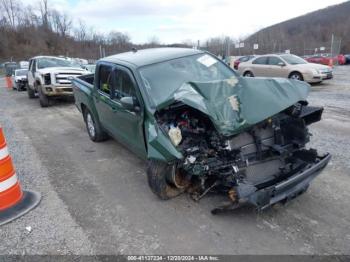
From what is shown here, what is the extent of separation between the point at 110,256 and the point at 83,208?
107 centimetres

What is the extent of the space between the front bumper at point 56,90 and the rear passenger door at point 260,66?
931 centimetres

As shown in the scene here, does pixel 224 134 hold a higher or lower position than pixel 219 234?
higher

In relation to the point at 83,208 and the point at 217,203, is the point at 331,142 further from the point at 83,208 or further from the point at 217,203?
the point at 83,208

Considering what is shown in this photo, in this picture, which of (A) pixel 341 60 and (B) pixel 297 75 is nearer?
(B) pixel 297 75

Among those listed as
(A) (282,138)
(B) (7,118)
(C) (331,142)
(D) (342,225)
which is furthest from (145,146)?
(B) (7,118)

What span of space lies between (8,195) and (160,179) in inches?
79.1

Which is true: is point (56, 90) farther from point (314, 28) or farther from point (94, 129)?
point (314, 28)

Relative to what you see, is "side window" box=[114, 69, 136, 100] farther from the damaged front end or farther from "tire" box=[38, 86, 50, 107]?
"tire" box=[38, 86, 50, 107]

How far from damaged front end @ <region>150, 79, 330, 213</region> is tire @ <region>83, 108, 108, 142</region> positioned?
294cm

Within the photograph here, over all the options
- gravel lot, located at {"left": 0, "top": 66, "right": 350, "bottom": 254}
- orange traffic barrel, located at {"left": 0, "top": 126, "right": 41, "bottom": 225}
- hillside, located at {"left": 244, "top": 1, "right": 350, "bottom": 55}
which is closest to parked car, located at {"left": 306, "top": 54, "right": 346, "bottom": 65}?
gravel lot, located at {"left": 0, "top": 66, "right": 350, "bottom": 254}

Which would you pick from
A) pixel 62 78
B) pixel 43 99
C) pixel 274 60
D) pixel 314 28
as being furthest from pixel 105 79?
pixel 314 28

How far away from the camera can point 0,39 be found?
195ft

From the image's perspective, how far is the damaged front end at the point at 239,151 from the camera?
9.81 feet

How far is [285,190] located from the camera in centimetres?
297
